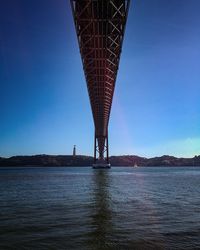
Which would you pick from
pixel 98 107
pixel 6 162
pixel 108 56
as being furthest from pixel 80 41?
pixel 6 162

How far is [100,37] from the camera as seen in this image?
21000mm

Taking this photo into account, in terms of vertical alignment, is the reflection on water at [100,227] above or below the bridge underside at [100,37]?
below

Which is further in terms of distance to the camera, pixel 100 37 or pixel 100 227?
pixel 100 37

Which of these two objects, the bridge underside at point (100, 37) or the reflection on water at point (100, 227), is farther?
the bridge underside at point (100, 37)

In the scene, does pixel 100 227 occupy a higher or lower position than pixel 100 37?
lower

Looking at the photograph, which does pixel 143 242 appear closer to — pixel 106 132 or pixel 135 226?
pixel 135 226

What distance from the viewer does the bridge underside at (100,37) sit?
56.6 feet

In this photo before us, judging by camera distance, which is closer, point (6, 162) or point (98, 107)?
point (98, 107)

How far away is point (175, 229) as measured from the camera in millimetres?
8883

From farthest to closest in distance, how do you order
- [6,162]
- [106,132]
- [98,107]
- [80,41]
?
[6,162]
[106,132]
[98,107]
[80,41]

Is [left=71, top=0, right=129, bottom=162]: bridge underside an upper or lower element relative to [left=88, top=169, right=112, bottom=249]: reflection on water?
upper

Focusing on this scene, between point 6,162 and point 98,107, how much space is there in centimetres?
16491

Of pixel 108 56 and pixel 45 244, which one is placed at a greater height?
pixel 108 56

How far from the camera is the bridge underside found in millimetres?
17266
